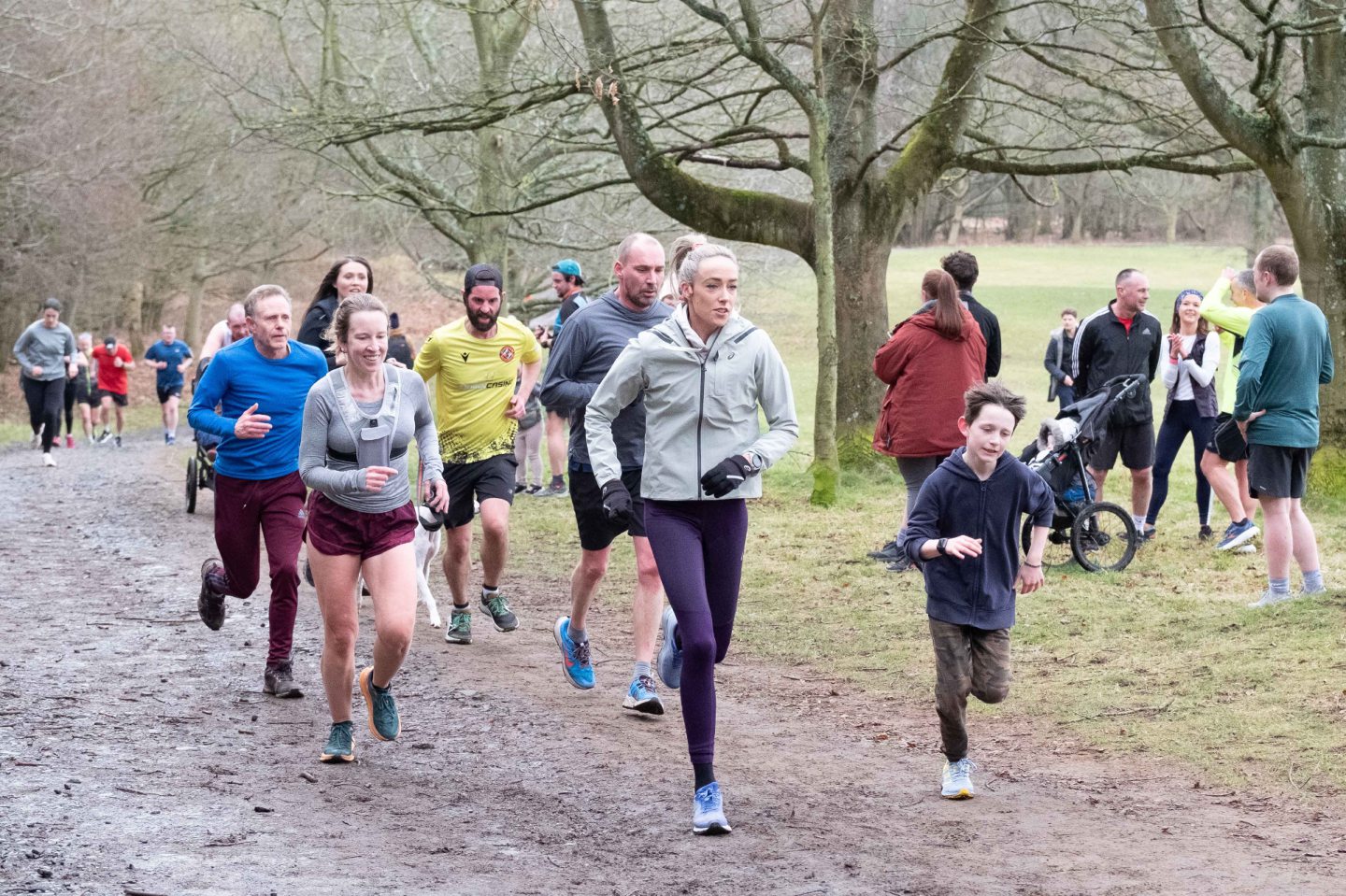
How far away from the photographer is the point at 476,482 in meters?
9.06

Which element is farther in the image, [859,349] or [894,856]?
[859,349]

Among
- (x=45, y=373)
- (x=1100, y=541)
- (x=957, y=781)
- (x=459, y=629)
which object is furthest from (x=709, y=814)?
(x=45, y=373)

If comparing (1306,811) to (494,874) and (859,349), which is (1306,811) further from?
(859,349)

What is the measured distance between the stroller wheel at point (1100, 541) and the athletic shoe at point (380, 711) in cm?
595

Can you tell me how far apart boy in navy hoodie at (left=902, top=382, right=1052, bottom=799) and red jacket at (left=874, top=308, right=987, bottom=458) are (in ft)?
15.5

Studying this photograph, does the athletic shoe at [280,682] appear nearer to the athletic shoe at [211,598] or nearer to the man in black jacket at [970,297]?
the athletic shoe at [211,598]

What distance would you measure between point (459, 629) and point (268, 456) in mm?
1979

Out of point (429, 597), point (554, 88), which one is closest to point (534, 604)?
point (429, 597)

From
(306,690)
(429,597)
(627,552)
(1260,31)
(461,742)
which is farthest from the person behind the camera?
(627,552)

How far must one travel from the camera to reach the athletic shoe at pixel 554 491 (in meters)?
17.0

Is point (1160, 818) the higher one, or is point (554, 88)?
point (554, 88)

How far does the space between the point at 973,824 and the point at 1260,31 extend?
27.5 ft

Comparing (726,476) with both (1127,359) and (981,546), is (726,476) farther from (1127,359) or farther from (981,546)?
(1127,359)

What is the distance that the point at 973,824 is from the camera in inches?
229
